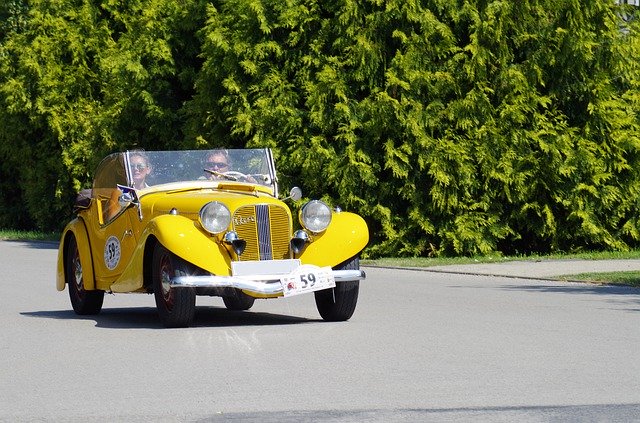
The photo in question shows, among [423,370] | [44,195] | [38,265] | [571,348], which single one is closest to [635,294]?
[571,348]

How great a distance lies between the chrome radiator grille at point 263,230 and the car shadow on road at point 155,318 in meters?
0.75

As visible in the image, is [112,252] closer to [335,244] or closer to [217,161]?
[217,161]

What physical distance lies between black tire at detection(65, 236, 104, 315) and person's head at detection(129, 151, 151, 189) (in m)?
1.05

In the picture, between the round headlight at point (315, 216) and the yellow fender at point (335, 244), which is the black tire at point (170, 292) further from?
the round headlight at point (315, 216)

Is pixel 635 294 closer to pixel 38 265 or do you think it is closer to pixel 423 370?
pixel 423 370

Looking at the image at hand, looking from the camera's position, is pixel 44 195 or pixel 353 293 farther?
pixel 44 195

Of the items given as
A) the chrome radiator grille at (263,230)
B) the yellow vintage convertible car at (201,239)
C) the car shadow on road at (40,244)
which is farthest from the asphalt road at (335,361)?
the car shadow on road at (40,244)

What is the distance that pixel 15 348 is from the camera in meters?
10.8

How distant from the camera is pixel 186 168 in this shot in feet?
45.0

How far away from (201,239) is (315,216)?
48.7 inches

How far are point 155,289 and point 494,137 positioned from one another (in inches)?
488

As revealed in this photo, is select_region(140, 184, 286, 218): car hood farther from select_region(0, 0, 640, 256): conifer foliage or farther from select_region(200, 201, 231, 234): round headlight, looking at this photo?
select_region(0, 0, 640, 256): conifer foliage

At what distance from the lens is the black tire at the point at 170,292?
11.8 metres

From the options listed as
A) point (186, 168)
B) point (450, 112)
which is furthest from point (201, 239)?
point (450, 112)
